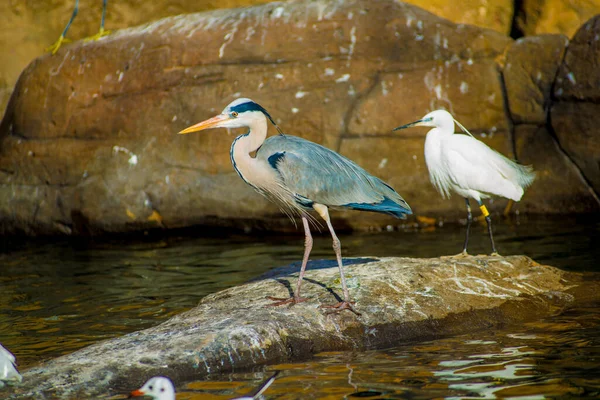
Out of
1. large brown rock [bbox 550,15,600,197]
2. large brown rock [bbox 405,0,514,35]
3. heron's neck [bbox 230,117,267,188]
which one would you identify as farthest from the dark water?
large brown rock [bbox 405,0,514,35]

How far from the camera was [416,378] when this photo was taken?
477 cm

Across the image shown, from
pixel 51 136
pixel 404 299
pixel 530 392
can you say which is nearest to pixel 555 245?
pixel 404 299

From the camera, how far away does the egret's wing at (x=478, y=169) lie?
25.5ft

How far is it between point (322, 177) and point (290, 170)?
248mm

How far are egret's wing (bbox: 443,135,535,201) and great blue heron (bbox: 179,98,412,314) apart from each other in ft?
5.86

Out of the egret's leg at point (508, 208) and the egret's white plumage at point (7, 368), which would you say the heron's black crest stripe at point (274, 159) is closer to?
the egret's white plumage at point (7, 368)

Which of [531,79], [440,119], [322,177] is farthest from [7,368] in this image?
[531,79]

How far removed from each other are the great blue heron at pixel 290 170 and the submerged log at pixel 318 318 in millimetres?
290

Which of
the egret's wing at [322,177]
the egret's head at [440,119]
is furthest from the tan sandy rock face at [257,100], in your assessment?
the egret's wing at [322,177]

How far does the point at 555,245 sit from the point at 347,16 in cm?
434

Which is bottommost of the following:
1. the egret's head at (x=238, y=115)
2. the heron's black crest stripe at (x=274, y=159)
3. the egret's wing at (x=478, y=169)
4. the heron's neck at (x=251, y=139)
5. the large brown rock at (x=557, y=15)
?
the egret's wing at (x=478, y=169)

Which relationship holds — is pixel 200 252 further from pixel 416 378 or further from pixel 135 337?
pixel 416 378

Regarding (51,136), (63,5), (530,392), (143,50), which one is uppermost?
(63,5)

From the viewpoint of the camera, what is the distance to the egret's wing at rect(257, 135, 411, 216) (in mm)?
5992
